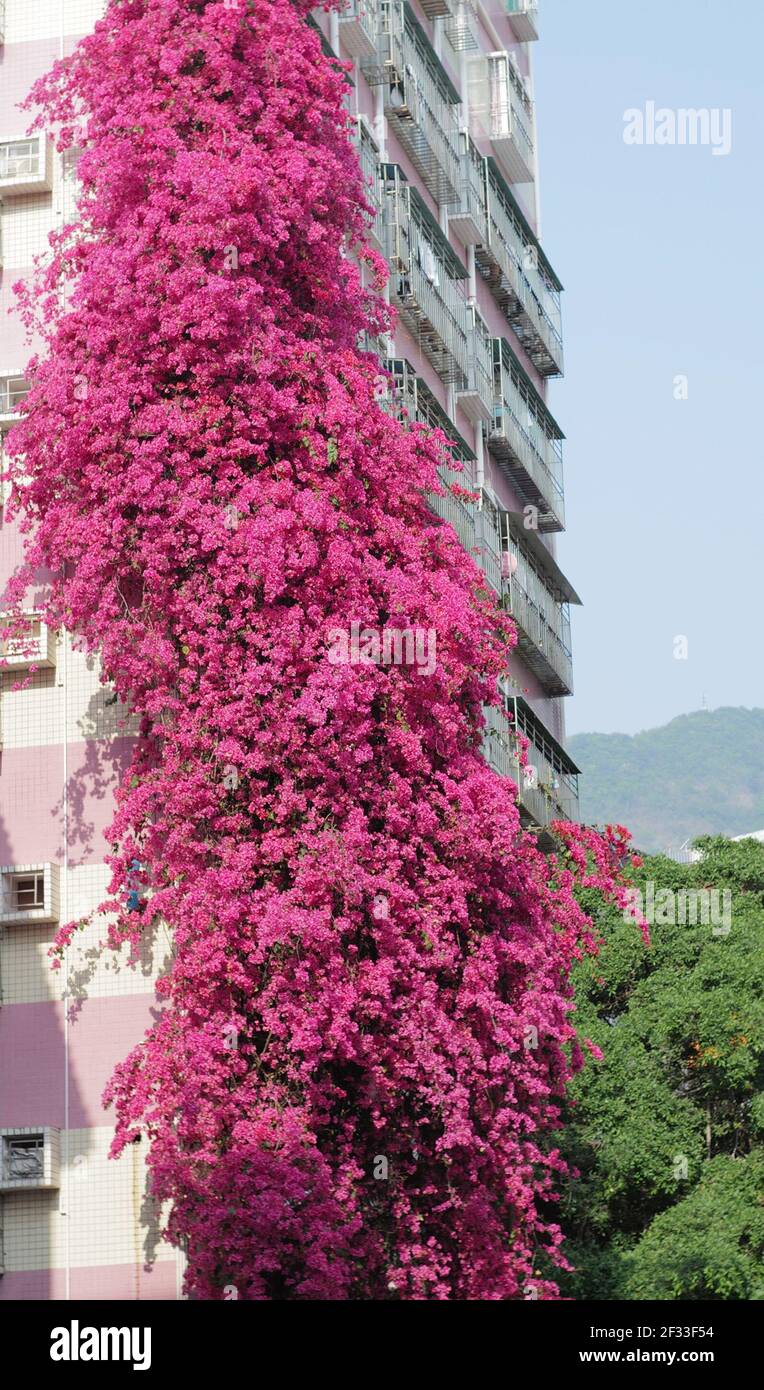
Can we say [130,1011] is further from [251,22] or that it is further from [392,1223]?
→ [251,22]

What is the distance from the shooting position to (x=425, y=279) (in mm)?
30125

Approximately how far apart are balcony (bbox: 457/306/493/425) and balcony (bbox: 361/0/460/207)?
1854 millimetres

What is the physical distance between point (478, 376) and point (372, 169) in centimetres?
466

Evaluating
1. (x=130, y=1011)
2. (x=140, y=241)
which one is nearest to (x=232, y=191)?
(x=140, y=241)

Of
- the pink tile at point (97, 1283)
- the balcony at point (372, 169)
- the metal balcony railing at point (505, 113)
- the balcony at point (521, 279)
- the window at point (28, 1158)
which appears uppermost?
the metal balcony railing at point (505, 113)

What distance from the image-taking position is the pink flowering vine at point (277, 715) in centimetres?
2038

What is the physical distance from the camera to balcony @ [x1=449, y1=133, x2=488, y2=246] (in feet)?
109

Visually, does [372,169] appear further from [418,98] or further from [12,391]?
[12,391]

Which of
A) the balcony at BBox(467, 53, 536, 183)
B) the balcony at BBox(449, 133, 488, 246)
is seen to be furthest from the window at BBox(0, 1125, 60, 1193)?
the balcony at BBox(467, 53, 536, 183)

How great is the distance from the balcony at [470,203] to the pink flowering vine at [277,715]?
9661mm

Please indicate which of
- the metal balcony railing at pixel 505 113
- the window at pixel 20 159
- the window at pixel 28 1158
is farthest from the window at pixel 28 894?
the metal balcony railing at pixel 505 113

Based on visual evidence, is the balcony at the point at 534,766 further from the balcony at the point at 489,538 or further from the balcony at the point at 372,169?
the balcony at the point at 372,169

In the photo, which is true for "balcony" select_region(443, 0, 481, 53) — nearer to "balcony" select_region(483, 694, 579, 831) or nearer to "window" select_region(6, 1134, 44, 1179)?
"balcony" select_region(483, 694, 579, 831)

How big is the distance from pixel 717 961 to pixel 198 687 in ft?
31.3
